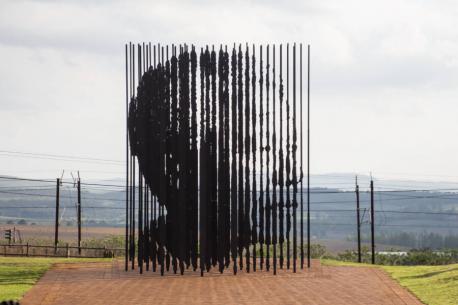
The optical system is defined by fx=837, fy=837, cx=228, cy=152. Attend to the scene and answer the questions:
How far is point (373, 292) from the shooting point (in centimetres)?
1473

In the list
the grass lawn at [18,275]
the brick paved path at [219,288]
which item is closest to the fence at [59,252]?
the grass lawn at [18,275]

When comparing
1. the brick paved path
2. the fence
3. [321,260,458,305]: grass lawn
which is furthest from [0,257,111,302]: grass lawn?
[321,260,458,305]: grass lawn

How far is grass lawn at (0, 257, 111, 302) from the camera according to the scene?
569 inches

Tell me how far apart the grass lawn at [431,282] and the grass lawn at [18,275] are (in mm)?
6894

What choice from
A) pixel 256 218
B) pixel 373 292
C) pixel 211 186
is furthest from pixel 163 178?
pixel 373 292

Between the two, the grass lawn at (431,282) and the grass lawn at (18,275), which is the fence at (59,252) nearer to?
the grass lawn at (18,275)

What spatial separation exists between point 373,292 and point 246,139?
13.9ft

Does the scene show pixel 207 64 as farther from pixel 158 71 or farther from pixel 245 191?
pixel 245 191

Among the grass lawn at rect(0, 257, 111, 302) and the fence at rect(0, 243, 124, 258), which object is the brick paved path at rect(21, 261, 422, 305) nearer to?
the grass lawn at rect(0, 257, 111, 302)

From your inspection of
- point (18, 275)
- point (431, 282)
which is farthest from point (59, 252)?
point (431, 282)

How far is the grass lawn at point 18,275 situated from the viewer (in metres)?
14.5

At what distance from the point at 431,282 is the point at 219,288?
4055 millimetres

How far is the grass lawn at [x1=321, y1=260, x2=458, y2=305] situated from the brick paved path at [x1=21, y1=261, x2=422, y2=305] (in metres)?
0.27

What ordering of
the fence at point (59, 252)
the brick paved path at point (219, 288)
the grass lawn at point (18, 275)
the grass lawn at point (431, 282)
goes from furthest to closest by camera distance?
the fence at point (59, 252) → the grass lawn at point (18, 275) → the grass lawn at point (431, 282) → the brick paved path at point (219, 288)
